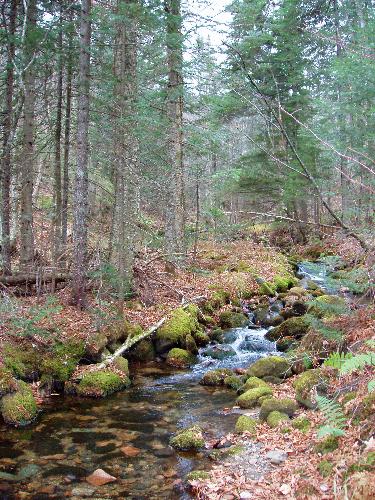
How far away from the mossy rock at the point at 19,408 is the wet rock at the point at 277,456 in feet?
13.0

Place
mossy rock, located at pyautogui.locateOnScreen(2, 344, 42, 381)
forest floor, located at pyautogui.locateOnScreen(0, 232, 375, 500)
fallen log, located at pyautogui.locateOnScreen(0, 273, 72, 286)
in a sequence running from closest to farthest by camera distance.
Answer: forest floor, located at pyautogui.locateOnScreen(0, 232, 375, 500), mossy rock, located at pyautogui.locateOnScreen(2, 344, 42, 381), fallen log, located at pyautogui.locateOnScreen(0, 273, 72, 286)

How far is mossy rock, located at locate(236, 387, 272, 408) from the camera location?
7.71 meters

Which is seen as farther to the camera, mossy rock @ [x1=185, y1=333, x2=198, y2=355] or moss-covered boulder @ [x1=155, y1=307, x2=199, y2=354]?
mossy rock @ [x1=185, y1=333, x2=198, y2=355]

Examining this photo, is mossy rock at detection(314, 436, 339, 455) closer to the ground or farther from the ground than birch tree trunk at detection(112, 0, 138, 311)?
closer to the ground

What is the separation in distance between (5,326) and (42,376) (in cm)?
128

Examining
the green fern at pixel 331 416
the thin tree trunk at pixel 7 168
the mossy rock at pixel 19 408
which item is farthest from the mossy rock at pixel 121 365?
the green fern at pixel 331 416

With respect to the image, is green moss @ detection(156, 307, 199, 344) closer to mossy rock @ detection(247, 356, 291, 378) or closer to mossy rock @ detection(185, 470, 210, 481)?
mossy rock @ detection(247, 356, 291, 378)

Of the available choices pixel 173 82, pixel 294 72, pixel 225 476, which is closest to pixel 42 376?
pixel 225 476

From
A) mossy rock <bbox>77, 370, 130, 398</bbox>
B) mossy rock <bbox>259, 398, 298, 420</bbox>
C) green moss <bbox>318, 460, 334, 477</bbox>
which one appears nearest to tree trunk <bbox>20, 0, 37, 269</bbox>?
mossy rock <bbox>77, 370, 130, 398</bbox>

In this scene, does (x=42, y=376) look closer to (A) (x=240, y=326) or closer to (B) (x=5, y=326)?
(B) (x=5, y=326)

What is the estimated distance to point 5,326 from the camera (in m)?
8.94

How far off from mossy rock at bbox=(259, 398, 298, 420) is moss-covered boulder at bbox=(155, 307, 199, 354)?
4.34 m

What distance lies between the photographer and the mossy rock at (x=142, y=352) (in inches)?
415

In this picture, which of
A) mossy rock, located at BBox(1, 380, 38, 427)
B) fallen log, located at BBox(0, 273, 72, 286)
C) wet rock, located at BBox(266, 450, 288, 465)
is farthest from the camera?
fallen log, located at BBox(0, 273, 72, 286)
